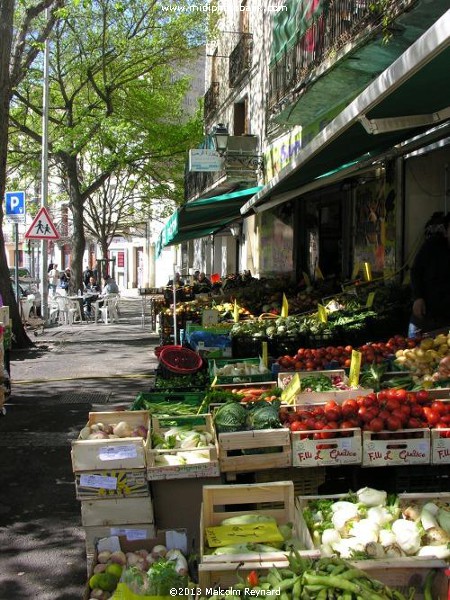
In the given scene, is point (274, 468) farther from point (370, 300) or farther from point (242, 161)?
point (242, 161)

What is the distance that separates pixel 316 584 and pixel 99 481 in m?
1.82

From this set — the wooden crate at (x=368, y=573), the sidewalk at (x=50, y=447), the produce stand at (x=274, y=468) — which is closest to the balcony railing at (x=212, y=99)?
the sidewalk at (x=50, y=447)

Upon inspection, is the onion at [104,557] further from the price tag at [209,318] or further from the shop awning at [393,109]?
the price tag at [209,318]

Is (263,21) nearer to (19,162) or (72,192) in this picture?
(72,192)

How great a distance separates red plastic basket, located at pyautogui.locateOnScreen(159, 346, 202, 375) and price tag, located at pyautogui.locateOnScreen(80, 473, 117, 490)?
300 cm

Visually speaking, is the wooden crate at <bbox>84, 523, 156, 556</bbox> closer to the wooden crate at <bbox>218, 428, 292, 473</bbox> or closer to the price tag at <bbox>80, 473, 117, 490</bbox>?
the price tag at <bbox>80, 473, 117, 490</bbox>

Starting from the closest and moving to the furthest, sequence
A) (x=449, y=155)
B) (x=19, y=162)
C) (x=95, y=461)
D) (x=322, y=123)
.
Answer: (x=95, y=461) → (x=449, y=155) → (x=322, y=123) → (x=19, y=162)

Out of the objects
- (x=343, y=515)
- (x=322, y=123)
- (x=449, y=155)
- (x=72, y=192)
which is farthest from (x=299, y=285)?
(x=72, y=192)

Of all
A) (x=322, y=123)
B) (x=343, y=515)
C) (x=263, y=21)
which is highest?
(x=263, y=21)

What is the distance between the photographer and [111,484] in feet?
13.2

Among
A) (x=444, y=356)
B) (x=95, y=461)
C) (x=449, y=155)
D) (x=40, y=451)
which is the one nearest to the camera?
(x=95, y=461)

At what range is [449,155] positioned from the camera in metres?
9.49

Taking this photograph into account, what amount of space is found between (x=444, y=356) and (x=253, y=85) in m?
13.8

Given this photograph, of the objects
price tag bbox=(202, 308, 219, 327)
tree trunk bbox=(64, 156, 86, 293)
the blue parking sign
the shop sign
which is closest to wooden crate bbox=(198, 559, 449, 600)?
price tag bbox=(202, 308, 219, 327)
